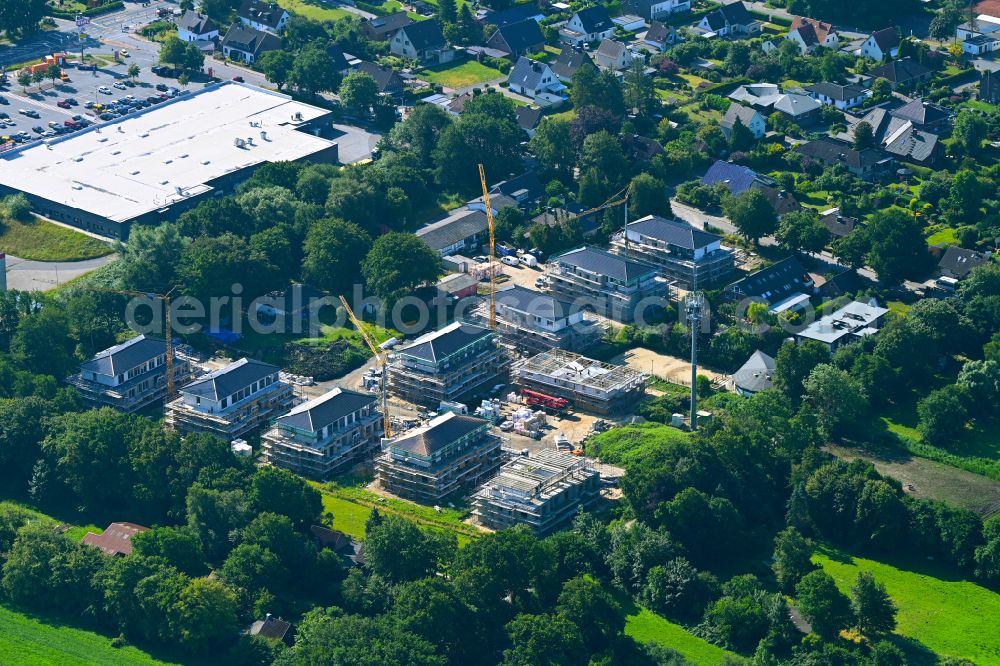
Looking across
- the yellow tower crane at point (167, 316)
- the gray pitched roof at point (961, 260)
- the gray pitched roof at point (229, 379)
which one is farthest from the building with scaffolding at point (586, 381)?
the gray pitched roof at point (961, 260)

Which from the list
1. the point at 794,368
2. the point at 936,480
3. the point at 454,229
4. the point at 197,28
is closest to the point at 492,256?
the point at 454,229

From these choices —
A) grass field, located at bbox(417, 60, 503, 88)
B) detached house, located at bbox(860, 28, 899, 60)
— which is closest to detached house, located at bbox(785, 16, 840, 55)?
detached house, located at bbox(860, 28, 899, 60)

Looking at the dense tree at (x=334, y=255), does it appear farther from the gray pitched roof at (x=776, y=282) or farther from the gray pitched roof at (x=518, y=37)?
the gray pitched roof at (x=518, y=37)

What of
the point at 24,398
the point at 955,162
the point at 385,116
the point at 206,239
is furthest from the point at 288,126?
the point at 955,162

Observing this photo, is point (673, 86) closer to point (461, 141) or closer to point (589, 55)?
point (589, 55)

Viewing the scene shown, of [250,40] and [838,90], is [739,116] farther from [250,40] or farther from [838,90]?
[250,40]
